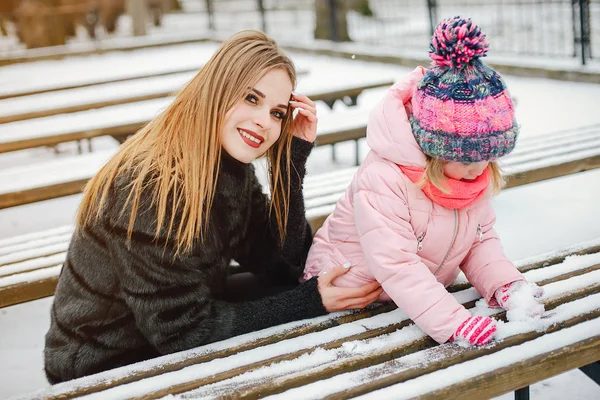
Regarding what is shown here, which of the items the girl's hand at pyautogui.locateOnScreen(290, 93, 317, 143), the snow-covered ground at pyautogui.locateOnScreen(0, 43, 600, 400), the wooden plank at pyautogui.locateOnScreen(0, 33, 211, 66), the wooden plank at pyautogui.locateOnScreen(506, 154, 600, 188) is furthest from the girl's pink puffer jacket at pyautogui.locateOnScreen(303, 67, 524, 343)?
the wooden plank at pyautogui.locateOnScreen(0, 33, 211, 66)

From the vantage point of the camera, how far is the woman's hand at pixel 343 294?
192cm

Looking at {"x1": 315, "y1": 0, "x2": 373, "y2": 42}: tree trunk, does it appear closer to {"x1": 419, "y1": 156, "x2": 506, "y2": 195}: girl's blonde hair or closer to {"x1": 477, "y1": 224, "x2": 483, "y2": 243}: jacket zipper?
{"x1": 477, "y1": 224, "x2": 483, "y2": 243}: jacket zipper

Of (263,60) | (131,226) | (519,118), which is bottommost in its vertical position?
(519,118)

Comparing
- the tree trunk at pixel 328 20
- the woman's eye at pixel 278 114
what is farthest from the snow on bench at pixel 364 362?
the tree trunk at pixel 328 20

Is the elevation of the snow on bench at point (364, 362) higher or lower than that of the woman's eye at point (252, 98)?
lower

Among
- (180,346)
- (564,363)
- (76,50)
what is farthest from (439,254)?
(76,50)

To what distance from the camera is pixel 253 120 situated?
1.87 m

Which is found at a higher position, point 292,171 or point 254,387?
point 292,171

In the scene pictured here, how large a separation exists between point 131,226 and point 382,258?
2.16 feet

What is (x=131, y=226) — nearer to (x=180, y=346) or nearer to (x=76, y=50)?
(x=180, y=346)

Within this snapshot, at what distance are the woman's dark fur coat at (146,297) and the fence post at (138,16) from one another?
537 inches

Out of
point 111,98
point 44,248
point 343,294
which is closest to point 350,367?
point 343,294

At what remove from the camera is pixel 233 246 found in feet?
6.82

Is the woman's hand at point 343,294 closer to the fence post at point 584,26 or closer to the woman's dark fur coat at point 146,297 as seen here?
the woman's dark fur coat at point 146,297
